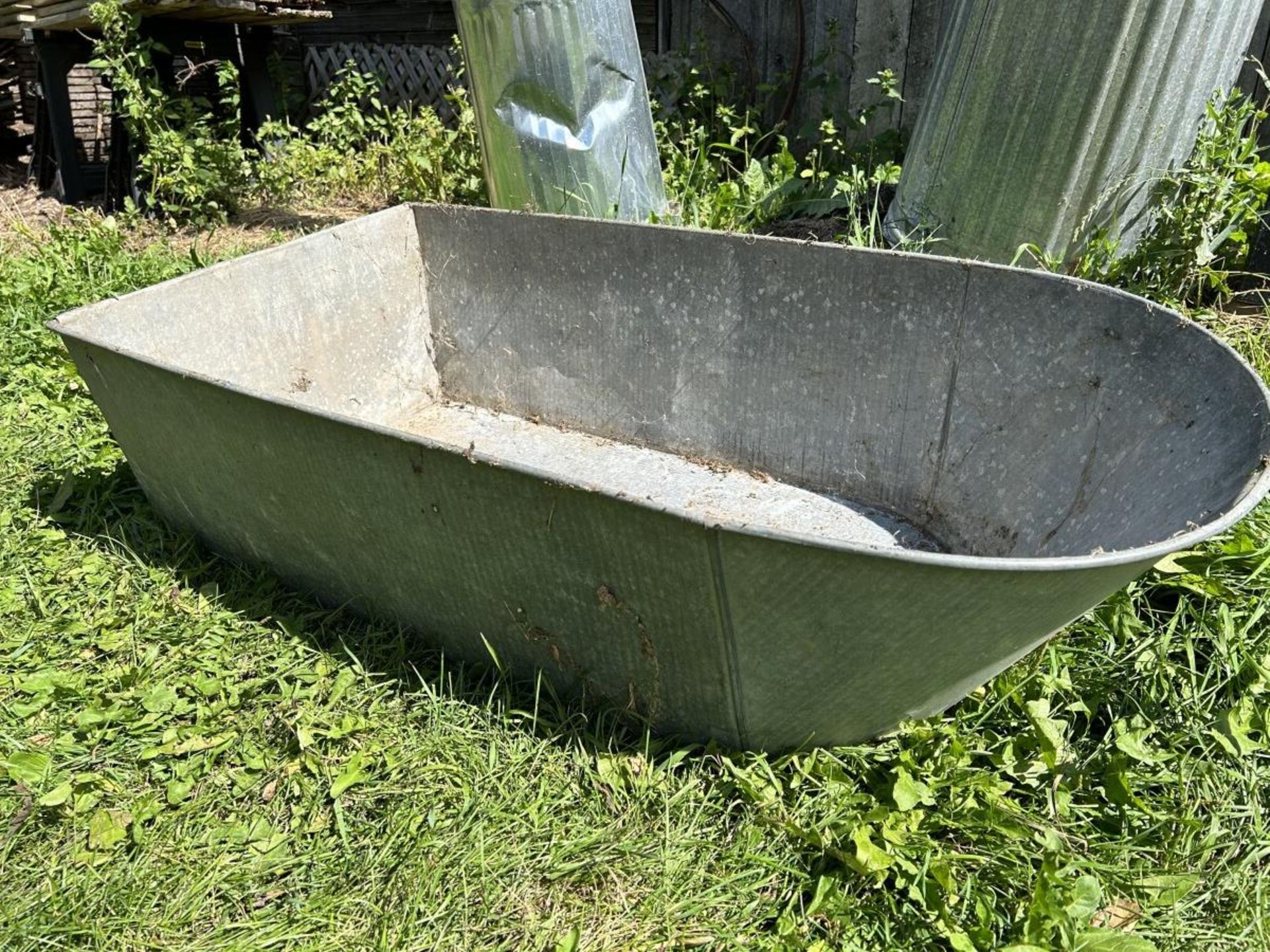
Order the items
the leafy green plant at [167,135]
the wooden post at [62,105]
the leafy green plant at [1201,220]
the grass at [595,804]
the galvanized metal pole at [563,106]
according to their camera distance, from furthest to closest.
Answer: the wooden post at [62,105]
the leafy green plant at [167,135]
the galvanized metal pole at [563,106]
the leafy green plant at [1201,220]
the grass at [595,804]

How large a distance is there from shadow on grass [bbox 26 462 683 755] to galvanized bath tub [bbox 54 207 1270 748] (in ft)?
0.19

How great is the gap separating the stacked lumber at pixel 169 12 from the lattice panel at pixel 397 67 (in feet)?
2.56

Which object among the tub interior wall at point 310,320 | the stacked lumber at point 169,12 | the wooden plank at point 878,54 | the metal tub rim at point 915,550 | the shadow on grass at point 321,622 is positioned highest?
the wooden plank at point 878,54

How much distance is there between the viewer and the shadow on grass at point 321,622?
1.90 meters

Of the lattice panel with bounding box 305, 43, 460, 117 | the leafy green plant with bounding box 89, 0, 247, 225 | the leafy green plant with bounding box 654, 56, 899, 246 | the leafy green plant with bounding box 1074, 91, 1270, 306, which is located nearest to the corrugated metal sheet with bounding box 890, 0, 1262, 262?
the leafy green plant with bounding box 1074, 91, 1270, 306

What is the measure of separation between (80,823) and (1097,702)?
1901 mm

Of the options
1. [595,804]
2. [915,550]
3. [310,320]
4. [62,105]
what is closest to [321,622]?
[595,804]

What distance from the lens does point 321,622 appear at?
2227 millimetres

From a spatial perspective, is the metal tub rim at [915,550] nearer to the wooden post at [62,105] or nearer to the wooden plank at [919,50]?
the wooden plank at [919,50]

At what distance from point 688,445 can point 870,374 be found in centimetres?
60

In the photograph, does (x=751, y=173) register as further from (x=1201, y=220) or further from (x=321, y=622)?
(x=321, y=622)

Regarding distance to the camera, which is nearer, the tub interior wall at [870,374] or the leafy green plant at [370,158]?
the tub interior wall at [870,374]

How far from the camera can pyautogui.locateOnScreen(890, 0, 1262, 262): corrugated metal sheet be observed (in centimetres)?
263

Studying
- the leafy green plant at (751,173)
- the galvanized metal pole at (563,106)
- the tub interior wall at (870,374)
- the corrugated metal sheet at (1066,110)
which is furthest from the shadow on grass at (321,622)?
the corrugated metal sheet at (1066,110)
